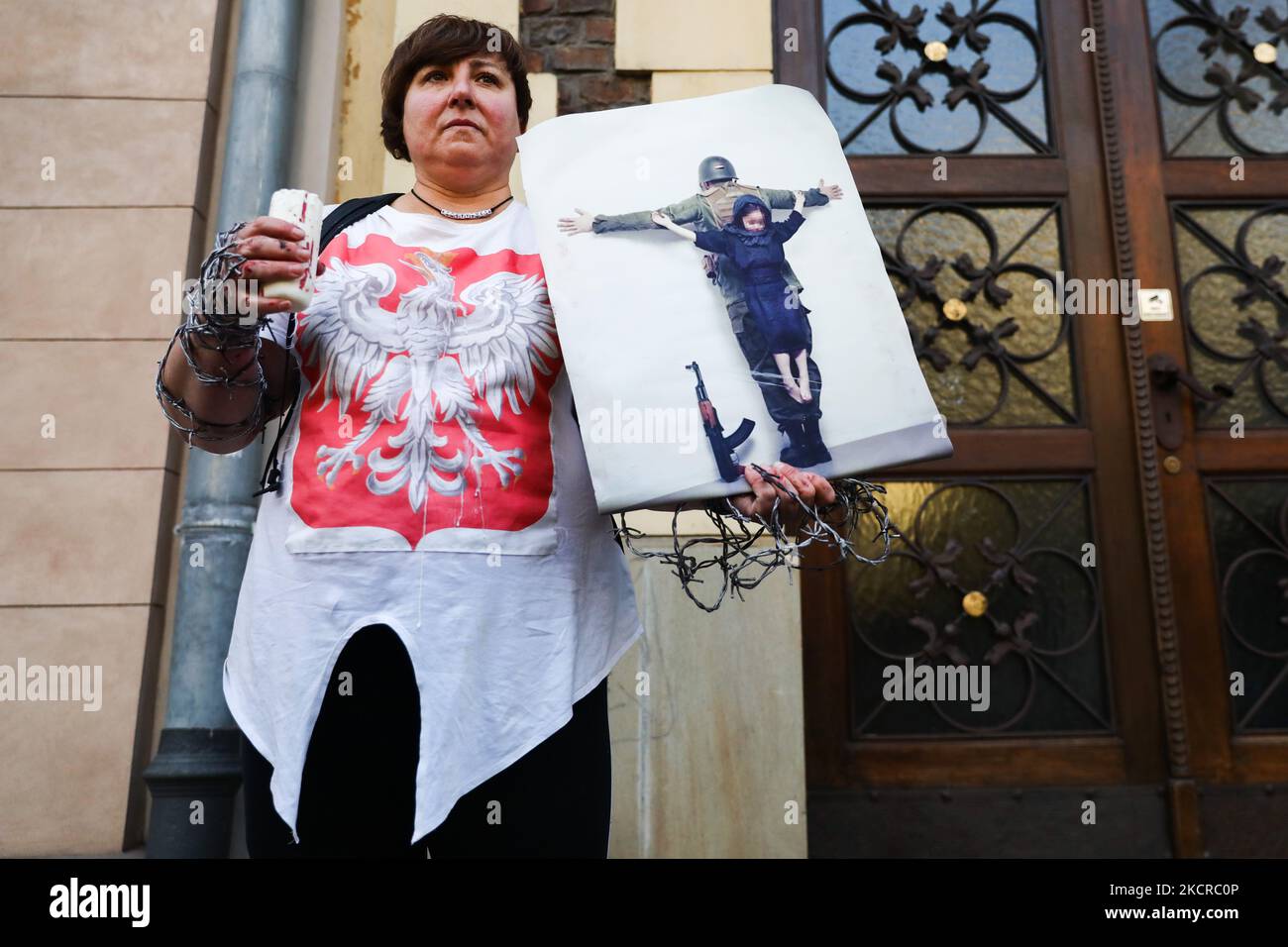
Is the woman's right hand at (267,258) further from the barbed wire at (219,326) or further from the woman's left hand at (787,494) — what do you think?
the woman's left hand at (787,494)

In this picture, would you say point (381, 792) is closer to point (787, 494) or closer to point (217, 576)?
point (787, 494)

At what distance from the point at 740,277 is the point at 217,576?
178 centimetres

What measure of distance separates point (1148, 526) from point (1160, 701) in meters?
0.51

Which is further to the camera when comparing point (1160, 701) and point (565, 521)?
point (1160, 701)

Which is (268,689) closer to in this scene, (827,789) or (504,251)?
(504,251)

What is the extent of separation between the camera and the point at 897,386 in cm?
139

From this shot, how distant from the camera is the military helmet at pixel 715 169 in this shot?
1468 mm

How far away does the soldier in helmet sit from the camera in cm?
135

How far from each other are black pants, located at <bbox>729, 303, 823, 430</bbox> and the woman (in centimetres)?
13

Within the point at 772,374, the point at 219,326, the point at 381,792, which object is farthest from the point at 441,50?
the point at 381,792

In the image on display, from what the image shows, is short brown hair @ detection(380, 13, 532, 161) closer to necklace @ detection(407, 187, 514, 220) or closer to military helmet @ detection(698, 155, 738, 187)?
necklace @ detection(407, 187, 514, 220)

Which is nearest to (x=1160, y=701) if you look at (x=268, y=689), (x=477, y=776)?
(x=477, y=776)

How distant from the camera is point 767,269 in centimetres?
141
